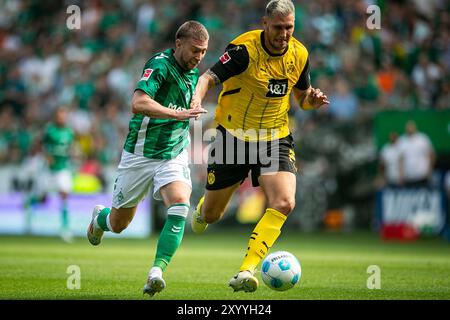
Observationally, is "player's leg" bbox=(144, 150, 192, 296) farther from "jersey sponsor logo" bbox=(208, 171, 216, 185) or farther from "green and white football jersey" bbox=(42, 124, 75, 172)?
"green and white football jersey" bbox=(42, 124, 75, 172)

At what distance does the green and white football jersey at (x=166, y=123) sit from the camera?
8766mm

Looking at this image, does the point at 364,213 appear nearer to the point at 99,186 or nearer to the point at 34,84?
the point at 99,186

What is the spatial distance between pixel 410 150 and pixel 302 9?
5133mm

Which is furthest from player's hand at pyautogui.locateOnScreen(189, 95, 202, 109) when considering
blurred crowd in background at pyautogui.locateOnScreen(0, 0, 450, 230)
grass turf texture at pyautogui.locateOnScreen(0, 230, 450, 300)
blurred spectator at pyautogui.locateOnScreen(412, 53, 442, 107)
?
blurred spectator at pyautogui.locateOnScreen(412, 53, 442, 107)

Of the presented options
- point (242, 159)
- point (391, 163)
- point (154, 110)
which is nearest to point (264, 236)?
point (242, 159)

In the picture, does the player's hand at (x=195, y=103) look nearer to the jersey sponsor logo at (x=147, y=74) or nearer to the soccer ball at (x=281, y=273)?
the jersey sponsor logo at (x=147, y=74)

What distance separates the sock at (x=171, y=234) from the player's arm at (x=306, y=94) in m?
1.81

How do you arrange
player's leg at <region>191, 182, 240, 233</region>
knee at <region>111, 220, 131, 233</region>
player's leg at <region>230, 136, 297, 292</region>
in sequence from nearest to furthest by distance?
player's leg at <region>230, 136, 297, 292</region> → knee at <region>111, 220, 131, 233</region> → player's leg at <region>191, 182, 240, 233</region>

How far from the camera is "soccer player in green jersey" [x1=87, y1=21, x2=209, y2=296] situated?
8.40 m

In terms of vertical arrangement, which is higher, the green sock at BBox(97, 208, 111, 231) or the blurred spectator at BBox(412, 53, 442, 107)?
the blurred spectator at BBox(412, 53, 442, 107)

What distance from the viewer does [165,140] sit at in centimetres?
886

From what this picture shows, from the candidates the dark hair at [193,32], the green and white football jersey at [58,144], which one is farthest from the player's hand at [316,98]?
the green and white football jersey at [58,144]

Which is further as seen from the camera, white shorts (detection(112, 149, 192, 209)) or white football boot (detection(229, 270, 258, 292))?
white shorts (detection(112, 149, 192, 209))

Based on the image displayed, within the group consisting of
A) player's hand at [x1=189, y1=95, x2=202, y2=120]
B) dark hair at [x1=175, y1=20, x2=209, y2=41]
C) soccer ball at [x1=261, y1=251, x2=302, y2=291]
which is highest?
A: dark hair at [x1=175, y1=20, x2=209, y2=41]
